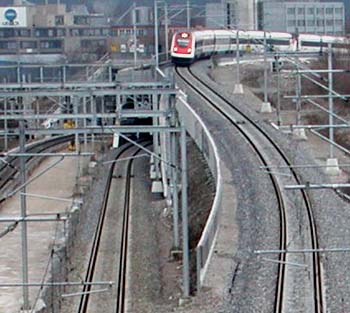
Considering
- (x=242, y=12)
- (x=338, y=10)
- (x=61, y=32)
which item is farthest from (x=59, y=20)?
(x=338, y=10)

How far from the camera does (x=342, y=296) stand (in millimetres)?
10820

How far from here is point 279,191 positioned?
52.9 feet

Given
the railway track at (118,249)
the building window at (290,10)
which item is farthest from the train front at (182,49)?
the building window at (290,10)

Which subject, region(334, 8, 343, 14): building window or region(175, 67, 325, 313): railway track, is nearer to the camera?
region(175, 67, 325, 313): railway track

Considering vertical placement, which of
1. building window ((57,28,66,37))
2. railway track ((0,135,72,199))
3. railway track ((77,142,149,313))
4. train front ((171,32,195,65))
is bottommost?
railway track ((77,142,149,313))

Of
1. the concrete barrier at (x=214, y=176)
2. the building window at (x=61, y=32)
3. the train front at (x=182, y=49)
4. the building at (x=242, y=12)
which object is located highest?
the building at (x=242, y=12)

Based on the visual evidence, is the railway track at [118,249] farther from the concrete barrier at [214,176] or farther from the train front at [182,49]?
the train front at [182,49]

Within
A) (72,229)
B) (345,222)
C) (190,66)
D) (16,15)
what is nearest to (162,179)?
(72,229)

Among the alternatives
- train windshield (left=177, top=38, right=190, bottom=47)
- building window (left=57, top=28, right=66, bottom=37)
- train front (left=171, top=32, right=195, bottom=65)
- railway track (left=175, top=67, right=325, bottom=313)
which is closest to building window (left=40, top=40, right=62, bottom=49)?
Answer: building window (left=57, top=28, right=66, bottom=37)

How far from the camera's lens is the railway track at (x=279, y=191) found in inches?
427

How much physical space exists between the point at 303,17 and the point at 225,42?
11.7 m

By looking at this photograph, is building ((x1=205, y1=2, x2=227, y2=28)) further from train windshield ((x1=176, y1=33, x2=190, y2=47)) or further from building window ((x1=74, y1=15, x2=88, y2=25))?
building window ((x1=74, y1=15, x2=88, y2=25))

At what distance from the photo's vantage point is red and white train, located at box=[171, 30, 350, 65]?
34531mm

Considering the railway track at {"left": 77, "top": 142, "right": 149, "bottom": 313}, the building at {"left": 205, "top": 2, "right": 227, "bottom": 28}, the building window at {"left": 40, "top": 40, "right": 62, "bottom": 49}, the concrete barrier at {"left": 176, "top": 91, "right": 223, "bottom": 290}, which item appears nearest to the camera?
the concrete barrier at {"left": 176, "top": 91, "right": 223, "bottom": 290}
